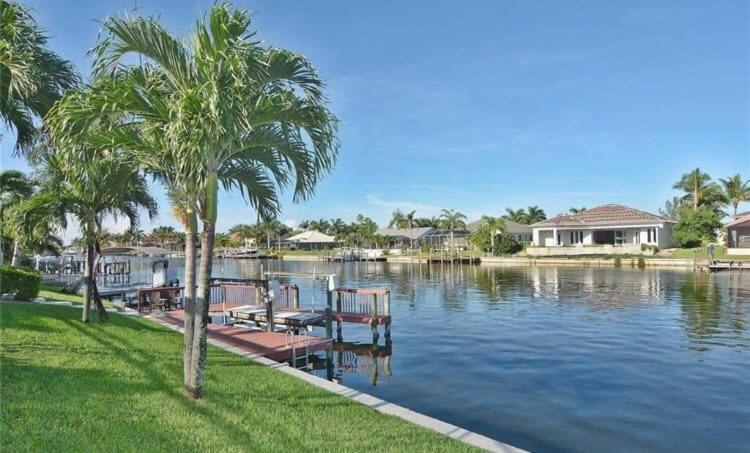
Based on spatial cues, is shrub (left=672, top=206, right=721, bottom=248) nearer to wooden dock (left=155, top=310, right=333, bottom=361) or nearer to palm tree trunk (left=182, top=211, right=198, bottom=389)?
wooden dock (left=155, top=310, right=333, bottom=361)

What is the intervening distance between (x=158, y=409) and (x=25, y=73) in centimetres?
648

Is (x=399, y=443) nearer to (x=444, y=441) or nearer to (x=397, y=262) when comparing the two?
(x=444, y=441)

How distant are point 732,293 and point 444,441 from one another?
106 feet

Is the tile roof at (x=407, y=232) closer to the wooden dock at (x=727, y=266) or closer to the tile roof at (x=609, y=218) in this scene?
the tile roof at (x=609, y=218)

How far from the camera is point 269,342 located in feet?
45.8

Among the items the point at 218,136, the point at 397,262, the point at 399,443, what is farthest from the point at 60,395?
the point at 397,262

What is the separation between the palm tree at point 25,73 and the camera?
9.43m

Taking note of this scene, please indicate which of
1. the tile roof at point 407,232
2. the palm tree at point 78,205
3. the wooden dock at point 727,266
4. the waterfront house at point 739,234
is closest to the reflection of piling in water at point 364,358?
the palm tree at point 78,205

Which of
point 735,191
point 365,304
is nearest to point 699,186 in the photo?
point 735,191

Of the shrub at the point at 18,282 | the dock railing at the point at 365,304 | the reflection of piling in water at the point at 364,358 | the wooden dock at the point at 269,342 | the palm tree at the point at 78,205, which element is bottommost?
the reflection of piling in water at the point at 364,358

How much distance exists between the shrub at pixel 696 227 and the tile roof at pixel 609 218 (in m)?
2.51

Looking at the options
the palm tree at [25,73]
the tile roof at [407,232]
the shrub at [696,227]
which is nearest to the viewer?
the palm tree at [25,73]

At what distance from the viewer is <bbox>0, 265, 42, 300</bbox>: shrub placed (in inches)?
694

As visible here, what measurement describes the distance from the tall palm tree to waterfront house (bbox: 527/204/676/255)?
205 feet
